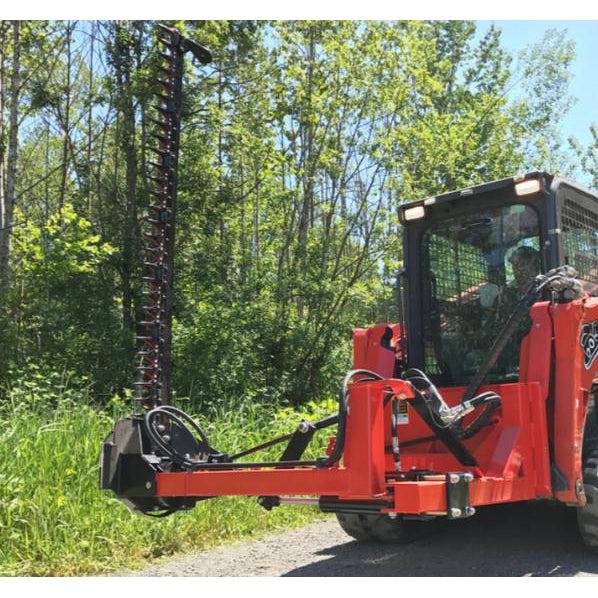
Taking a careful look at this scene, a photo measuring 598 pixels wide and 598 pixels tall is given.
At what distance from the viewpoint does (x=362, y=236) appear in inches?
709

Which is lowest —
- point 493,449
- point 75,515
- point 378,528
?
point 378,528

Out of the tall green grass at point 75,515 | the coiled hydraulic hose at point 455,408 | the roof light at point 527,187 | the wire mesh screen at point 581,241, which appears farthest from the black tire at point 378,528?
the roof light at point 527,187

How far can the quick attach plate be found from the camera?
350 centimetres

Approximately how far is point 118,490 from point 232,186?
9.27m

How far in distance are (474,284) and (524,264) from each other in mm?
427

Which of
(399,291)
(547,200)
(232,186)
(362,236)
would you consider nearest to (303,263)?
(232,186)

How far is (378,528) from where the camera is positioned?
5320 millimetres

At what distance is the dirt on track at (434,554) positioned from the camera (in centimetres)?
456

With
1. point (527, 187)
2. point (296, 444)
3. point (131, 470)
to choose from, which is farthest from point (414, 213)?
point (131, 470)

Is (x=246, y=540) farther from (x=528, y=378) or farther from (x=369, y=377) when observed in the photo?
(x=528, y=378)

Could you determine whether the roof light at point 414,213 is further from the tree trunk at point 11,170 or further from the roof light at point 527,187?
the tree trunk at point 11,170

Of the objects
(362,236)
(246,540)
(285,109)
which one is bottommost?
(246,540)

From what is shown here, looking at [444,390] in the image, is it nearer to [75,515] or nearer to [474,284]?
[474,284]

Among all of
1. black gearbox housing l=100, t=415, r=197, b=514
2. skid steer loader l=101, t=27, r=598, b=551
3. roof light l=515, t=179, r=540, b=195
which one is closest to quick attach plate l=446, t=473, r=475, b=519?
skid steer loader l=101, t=27, r=598, b=551
